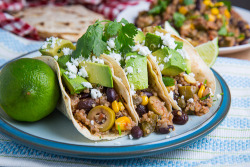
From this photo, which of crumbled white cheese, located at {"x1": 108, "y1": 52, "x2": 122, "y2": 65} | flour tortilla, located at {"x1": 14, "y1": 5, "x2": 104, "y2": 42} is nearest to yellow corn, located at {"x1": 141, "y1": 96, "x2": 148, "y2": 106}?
crumbled white cheese, located at {"x1": 108, "y1": 52, "x2": 122, "y2": 65}

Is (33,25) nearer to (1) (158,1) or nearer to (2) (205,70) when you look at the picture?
(1) (158,1)

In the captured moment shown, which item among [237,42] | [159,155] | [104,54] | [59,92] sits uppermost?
[104,54]

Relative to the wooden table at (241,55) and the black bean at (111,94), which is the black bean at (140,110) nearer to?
the black bean at (111,94)

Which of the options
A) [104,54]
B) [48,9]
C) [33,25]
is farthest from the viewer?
[48,9]

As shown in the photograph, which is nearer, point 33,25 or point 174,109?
point 174,109

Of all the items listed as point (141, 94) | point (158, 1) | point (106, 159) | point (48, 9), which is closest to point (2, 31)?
point (48, 9)

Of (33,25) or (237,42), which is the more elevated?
(237,42)

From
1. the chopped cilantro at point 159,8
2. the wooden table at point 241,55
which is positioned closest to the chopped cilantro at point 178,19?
the chopped cilantro at point 159,8
